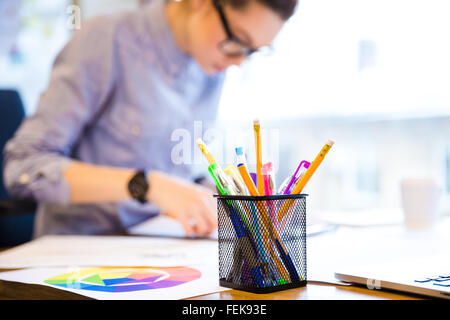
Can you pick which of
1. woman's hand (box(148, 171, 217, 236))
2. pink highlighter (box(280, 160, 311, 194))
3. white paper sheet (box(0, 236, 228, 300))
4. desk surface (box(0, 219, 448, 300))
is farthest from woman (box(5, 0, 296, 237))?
pink highlighter (box(280, 160, 311, 194))

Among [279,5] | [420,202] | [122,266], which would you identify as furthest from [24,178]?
[420,202]

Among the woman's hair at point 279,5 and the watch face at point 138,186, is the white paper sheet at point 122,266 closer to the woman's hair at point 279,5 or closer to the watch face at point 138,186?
the watch face at point 138,186

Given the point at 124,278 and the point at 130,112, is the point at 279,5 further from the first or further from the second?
the point at 124,278

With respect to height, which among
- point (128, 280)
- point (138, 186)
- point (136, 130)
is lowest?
point (128, 280)

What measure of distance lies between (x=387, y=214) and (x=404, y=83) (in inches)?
17.5

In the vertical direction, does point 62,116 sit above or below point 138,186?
above

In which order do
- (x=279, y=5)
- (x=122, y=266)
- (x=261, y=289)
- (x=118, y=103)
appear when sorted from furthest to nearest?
(x=118, y=103) < (x=279, y=5) < (x=122, y=266) < (x=261, y=289)

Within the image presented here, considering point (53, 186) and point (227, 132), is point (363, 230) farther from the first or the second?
point (227, 132)

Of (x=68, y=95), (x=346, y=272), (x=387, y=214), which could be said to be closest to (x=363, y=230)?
(x=387, y=214)

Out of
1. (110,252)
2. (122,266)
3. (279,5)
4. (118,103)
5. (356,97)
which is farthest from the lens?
(356,97)

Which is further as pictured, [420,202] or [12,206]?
[12,206]

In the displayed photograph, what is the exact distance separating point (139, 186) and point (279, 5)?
452mm

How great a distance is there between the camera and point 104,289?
19.5 inches

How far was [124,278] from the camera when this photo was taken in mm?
545
